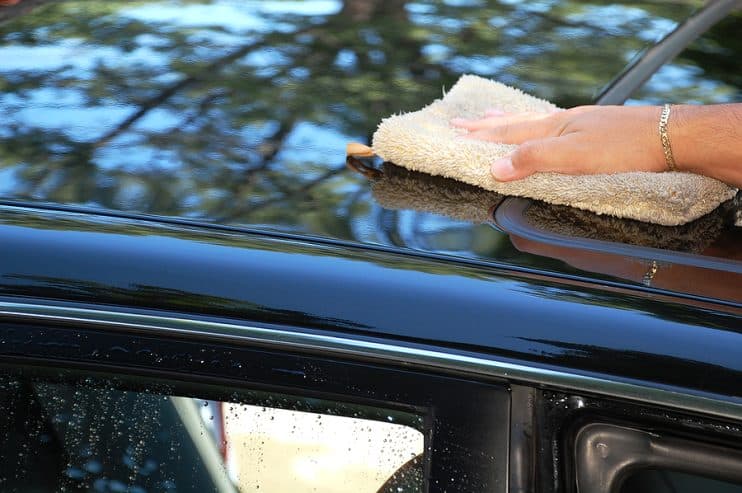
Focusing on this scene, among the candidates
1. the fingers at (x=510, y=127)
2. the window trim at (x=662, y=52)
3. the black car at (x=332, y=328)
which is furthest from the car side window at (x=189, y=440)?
the window trim at (x=662, y=52)

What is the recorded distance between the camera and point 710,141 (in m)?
1.53

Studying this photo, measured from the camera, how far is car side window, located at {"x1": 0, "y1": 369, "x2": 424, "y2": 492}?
3.80 feet

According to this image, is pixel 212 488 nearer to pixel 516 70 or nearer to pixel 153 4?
pixel 516 70

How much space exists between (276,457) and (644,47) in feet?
4.07

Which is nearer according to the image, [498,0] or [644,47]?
[644,47]

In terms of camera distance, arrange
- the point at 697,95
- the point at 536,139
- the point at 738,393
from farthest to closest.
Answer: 1. the point at 697,95
2. the point at 536,139
3. the point at 738,393

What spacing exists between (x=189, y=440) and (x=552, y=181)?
0.64 m

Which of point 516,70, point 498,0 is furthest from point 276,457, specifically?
point 498,0

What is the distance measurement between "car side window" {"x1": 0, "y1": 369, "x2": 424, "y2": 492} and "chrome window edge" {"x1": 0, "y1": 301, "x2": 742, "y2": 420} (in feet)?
0.21

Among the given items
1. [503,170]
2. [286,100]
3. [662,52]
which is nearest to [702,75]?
[662,52]

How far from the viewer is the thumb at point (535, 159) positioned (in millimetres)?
1471

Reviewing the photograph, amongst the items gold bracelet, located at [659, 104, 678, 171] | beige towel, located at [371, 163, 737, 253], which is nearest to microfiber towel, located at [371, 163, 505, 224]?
beige towel, located at [371, 163, 737, 253]

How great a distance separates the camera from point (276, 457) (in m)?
1.19

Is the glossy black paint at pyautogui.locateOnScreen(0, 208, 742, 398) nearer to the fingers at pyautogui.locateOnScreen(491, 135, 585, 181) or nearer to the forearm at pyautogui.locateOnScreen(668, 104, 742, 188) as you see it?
the fingers at pyautogui.locateOnScreen(491, 135, 585, 181)
